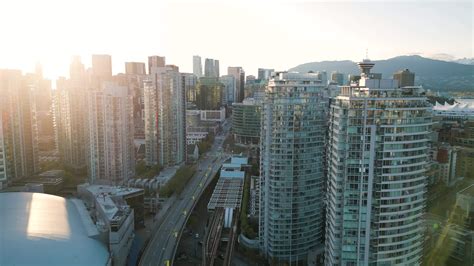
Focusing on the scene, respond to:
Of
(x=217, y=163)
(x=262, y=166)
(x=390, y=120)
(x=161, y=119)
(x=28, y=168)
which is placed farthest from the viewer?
(x=217, y=163)

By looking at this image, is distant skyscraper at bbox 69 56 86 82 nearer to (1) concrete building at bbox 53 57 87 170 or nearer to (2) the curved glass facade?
(1) concrete building at bbox 53 57 87 170

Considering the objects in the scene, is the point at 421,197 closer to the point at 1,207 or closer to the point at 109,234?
the point at 109,234

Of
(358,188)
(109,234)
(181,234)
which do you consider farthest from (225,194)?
(358,188)

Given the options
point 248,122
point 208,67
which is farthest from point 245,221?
point 208,67

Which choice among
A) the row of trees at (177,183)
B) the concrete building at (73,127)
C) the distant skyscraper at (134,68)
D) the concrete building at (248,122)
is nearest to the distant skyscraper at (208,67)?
the distant skyscraper at (134,68)

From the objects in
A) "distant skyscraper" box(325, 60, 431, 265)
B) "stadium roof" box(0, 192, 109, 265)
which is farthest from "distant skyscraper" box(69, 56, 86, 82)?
"distant skyscraper" box(325, 60, 431, 265)
